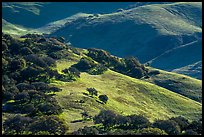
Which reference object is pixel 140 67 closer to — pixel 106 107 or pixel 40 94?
pixel 106 107

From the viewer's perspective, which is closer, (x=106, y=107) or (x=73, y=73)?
(x=106, y=107)

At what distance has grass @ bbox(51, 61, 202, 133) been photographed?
6988 cm

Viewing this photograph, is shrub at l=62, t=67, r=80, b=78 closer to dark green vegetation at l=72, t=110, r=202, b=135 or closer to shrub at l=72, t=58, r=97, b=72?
shrub at l=72, t=58, r=97, b=72

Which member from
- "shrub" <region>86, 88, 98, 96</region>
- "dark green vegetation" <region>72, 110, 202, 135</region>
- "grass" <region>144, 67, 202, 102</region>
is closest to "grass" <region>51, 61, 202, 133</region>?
"shrub" <region>86, 88, 98, 96</region>

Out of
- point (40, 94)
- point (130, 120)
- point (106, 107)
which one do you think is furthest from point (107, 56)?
point (130, 120)

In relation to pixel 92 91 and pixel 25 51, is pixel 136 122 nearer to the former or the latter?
pixel 92 91

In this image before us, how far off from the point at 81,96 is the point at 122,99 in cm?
1137

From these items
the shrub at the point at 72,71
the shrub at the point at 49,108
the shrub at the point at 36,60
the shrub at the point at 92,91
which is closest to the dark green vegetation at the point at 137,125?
the shrub at the point at 49,108

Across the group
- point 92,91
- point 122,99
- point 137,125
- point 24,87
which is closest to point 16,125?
point 137,125

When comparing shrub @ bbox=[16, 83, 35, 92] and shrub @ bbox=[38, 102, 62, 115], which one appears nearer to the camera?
shrub @ bbox=[38, 102, 62, 115]

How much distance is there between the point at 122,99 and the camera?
271 feet

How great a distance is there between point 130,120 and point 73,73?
33.5m

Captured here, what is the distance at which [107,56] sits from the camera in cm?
11619

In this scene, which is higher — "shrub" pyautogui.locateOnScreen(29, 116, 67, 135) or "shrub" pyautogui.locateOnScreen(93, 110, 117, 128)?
"shrub" pyautogui.locateOnScreen(29, 116, 67, 135)
